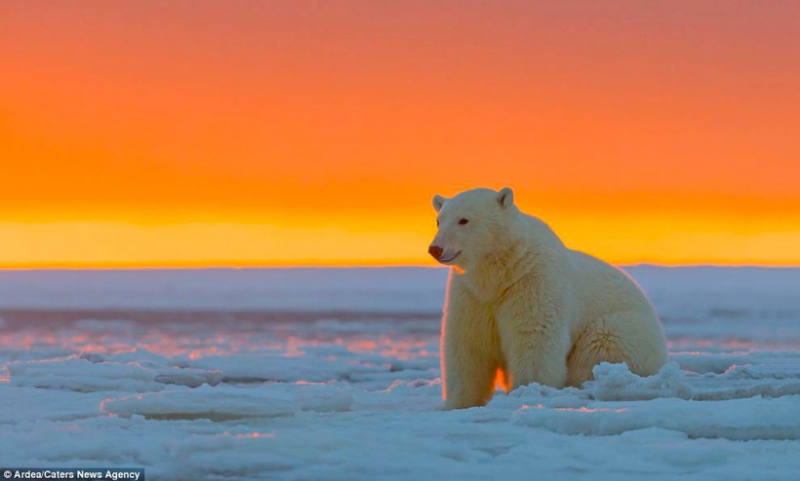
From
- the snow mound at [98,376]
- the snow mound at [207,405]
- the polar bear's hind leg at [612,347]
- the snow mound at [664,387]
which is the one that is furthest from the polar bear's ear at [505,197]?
the snow mound at [98,376]

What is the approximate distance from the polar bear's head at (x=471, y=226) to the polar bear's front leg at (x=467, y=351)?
0.83 ft

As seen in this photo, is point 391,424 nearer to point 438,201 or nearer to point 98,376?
point 438,201

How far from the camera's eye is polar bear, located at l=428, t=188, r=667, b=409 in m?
6.25

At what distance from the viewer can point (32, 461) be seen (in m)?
4.40

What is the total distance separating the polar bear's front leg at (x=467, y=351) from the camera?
636cm

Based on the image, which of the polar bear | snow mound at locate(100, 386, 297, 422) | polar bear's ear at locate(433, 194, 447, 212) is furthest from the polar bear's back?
snow mound at locate(100, 386, 297, 422)

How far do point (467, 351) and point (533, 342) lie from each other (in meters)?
0.38

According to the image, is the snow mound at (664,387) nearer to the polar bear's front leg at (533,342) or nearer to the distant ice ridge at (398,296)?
the polar bear's front leg at (533,342)

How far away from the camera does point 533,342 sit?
622cm

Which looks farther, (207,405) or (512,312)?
(512,312)

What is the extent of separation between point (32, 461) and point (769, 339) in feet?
44.9

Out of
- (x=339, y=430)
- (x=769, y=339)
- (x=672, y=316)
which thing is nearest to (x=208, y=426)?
(x=339, y=430)

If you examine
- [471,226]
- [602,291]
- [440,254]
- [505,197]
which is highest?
[505,197]

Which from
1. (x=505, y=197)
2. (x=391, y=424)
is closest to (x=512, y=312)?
(x=505, y=197)
